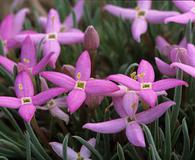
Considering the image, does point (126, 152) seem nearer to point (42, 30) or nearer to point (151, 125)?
point (151, 125)

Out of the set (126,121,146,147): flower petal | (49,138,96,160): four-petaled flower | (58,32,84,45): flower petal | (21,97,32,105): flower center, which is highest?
(58,32,84,45): flower petal

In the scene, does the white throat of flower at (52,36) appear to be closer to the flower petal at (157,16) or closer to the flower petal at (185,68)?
the flower petal at (157,16)

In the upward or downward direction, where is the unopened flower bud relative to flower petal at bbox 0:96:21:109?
upward

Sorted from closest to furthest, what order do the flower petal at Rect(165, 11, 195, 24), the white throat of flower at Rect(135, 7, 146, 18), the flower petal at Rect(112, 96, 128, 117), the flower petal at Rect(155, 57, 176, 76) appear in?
the flower petal at Rect(112, 96, 128, 117), the flower petal at Rect(155, 57, 176, 76), the flower petal at Rect(165, 11, 195, 24), the white throat of flower at Rect(135, 7, 146, 18)

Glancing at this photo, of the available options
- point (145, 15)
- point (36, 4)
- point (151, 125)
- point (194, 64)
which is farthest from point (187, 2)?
point (36, 4)

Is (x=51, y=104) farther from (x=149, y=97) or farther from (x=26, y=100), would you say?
(x=149, y=97)

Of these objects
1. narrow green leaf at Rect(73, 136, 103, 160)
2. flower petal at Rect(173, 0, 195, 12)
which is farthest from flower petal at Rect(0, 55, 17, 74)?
flower petal at Rect(173, 0, 195, 12)

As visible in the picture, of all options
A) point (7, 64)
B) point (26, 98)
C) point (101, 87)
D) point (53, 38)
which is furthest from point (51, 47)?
point (101, 87)

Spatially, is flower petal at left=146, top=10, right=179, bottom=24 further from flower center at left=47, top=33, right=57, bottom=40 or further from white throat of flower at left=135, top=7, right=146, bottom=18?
flower center at left=47, top=33, right=57, bottom=40

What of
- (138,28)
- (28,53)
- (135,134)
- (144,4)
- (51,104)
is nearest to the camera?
(135,134)
